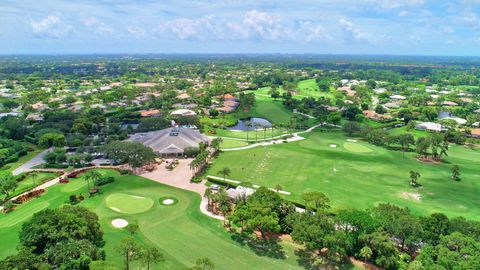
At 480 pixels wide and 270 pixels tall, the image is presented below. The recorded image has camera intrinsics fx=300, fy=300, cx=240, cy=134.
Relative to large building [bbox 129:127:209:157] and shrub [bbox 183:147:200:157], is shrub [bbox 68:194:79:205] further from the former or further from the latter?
shrub [bbox 183:147:200:157]

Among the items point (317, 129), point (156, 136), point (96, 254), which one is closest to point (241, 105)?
point (317, 129)

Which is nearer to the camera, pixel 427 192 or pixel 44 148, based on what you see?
pixel 427 192

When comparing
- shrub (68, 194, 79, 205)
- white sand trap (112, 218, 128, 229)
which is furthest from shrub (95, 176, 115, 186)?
white sand trap (112, 218, 128, 229)

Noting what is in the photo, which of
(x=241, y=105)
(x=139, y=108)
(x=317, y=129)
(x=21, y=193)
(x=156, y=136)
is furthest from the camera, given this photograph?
(x=241, y=105)

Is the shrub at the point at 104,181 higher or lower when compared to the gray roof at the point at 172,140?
lower

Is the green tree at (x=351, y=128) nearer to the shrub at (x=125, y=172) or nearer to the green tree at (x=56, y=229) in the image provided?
the shrub at (x=125, y=172)

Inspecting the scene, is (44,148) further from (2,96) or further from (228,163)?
(2,96)

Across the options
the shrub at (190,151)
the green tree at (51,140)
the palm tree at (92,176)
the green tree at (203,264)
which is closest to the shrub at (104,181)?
the palm tree at (92,176)
